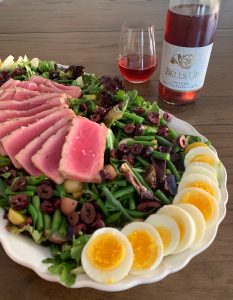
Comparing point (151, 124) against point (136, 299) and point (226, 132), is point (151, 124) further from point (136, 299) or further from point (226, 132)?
point (136, 299)

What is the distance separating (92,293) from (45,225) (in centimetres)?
25

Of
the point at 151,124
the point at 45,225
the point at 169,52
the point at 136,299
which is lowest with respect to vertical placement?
the point at 136,299

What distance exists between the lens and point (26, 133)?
4.44 feet

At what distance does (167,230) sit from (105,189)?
0.26 metres

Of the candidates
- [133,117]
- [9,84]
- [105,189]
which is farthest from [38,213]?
[9,84]

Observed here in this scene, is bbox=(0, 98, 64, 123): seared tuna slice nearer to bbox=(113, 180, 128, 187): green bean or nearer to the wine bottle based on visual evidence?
bbox=(113, 180, 128, 187): green bean

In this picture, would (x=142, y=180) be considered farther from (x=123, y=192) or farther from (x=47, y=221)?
(x=47, y=221)

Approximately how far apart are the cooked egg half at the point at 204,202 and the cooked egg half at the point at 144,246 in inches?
6.9

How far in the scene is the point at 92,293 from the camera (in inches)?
41.6

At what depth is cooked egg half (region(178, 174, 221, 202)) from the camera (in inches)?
46.2

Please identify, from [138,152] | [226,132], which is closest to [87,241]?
[138,152]

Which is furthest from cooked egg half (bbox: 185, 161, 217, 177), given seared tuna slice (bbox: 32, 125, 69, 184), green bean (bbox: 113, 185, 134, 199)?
seared tuna slice (bbox: 32, 125, 69, 184)

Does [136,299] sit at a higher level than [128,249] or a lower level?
lower

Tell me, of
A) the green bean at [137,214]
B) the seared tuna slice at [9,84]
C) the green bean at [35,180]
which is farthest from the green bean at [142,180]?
the seared tuna slice at [9,84]
